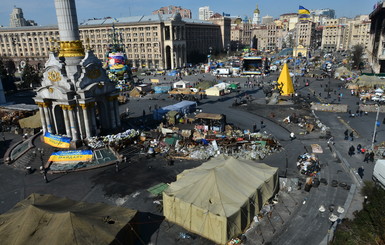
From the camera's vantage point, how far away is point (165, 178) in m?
23.3

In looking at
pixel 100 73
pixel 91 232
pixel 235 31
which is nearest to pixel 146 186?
pixel 91 232

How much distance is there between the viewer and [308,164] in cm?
2377

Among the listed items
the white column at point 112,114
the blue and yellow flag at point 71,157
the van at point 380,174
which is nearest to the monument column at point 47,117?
the blue and yellow flag at point 71,157

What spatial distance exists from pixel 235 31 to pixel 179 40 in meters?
97.7

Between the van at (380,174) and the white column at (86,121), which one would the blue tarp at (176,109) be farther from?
the van at (380,174)

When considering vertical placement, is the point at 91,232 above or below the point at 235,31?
below

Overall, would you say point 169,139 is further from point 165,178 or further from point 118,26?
point 118,26

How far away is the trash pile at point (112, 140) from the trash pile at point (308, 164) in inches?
681

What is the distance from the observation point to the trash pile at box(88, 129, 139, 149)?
28.3m

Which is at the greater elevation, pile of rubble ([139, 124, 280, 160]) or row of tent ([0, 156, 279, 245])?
row of tent ([0, 156, 279, 245])

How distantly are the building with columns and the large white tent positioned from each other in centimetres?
1512

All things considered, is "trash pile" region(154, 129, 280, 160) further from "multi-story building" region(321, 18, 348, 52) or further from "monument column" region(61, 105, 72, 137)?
"multi-story building" region(321, 18, 348, 52)

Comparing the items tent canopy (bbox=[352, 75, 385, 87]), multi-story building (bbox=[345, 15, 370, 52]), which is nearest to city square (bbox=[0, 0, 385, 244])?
tent canopy (bbox=[352, 75, 385, 87])

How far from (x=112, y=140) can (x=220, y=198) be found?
16370mm
